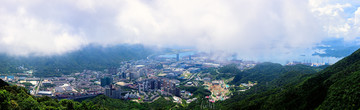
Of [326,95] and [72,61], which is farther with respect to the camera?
[72,61]

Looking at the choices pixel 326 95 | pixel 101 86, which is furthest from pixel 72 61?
pixel 326 95

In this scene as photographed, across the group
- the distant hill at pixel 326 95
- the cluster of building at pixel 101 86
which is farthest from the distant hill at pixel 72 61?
the distant hill at pixel 326 95

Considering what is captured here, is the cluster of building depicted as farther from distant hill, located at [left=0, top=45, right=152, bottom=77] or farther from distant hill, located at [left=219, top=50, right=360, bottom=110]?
distant hill, located at [left=219, top=50, right=360, bottom=110]

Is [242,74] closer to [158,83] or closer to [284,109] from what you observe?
[158,83]

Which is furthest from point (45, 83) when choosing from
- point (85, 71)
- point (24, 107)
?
point (24, 107)

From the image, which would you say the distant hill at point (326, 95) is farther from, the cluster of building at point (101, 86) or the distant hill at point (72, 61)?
the distant hill at point (72, 61)

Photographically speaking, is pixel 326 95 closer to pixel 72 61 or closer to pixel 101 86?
pixel 101 86

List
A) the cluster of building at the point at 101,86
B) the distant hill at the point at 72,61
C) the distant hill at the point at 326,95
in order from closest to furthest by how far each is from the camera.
→ the distant hill at the point at 326,95, the cluster of building at the point at 101,86, the distant hill at the point at 72,61

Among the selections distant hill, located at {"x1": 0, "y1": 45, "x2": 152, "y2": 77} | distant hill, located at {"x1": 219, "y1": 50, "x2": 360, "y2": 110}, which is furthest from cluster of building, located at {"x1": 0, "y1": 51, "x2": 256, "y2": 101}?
distant hill, located at {"x1": 219, "y1": 50, "x2": 360, "y2": 110}
